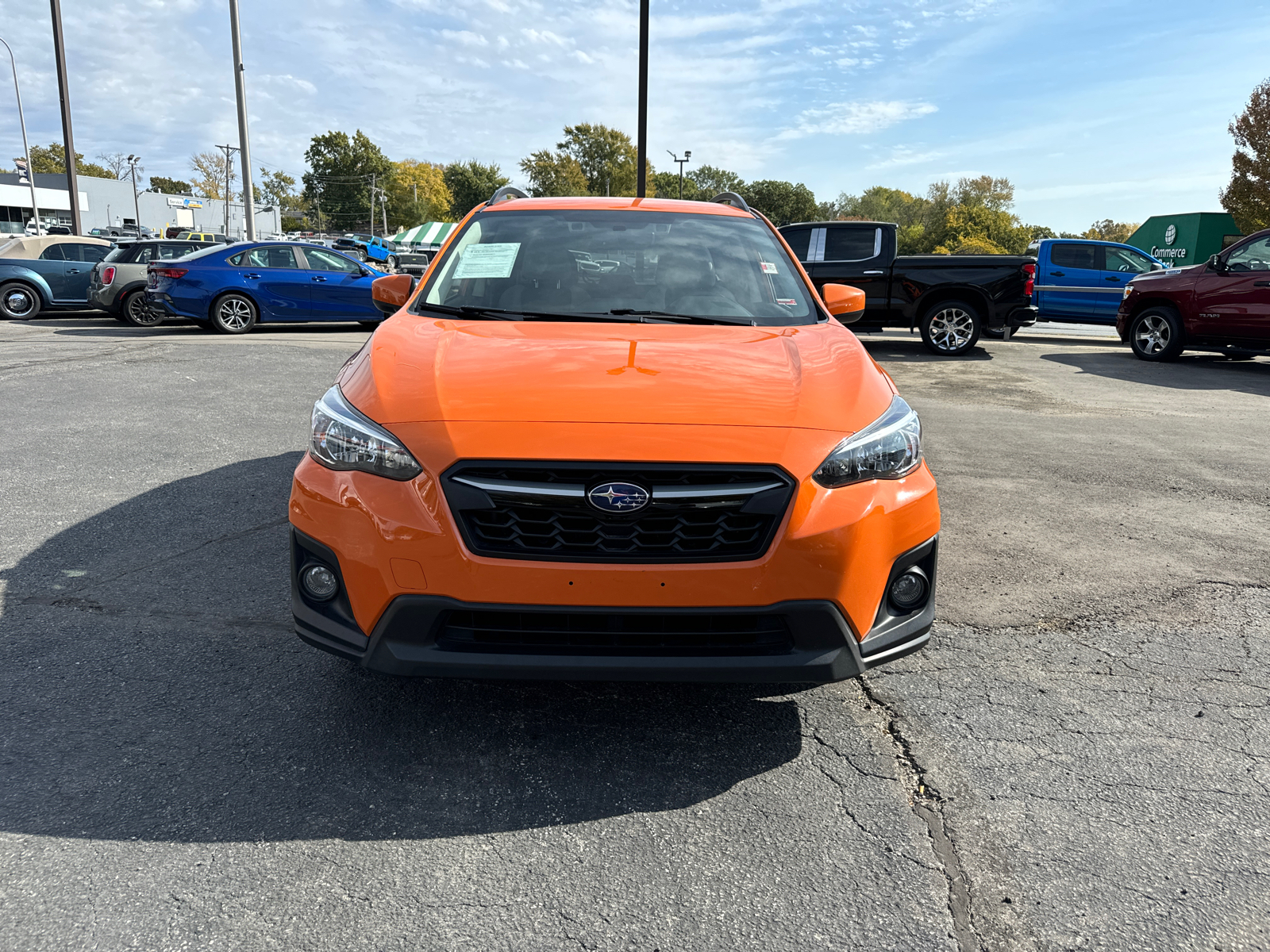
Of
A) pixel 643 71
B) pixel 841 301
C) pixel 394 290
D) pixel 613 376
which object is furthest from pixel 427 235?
pixel 613 376

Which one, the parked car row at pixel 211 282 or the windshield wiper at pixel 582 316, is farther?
the parked car row at pixel 211 282

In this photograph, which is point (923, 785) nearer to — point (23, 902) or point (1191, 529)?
point (23, 902)

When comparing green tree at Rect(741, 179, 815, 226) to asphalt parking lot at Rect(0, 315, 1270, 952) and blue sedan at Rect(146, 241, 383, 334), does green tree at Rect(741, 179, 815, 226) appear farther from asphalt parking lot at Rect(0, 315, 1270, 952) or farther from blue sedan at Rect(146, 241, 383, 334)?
asphalt parking lot at Rect(0, 315, 1270, 952)

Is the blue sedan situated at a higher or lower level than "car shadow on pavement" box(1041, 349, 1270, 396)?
higher

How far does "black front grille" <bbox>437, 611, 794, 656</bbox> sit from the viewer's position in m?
2.49

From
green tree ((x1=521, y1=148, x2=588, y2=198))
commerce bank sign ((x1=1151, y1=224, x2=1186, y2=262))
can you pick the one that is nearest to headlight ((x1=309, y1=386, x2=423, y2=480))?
commerce bank sign ((x1=1151, y1=224, x2=1186, y2=262))

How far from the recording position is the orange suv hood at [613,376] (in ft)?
8.75

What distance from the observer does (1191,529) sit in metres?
5.27

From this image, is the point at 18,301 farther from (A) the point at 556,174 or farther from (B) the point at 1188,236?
(A) the point at 556,174

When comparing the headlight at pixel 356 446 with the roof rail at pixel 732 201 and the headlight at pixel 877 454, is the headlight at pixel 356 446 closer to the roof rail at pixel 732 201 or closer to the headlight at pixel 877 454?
the headlight at pixel 877 454

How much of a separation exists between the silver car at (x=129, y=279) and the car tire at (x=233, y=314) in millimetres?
1642

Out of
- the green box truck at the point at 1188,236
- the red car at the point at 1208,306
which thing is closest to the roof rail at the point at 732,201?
the red car at the point at 1208,306

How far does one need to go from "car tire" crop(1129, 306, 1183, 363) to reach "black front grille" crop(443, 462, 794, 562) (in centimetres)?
1286

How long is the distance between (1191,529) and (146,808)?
5331 mm
